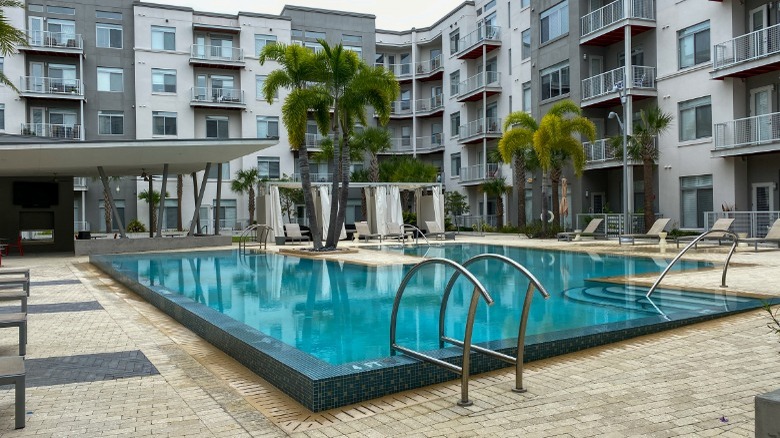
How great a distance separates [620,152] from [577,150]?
1.72m

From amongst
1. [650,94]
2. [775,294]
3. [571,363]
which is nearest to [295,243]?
[650,94]

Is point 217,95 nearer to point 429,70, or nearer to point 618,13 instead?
point 429,70

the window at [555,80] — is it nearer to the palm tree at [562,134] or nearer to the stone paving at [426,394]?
the palm tree at [562,134]

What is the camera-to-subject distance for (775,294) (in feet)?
28.5

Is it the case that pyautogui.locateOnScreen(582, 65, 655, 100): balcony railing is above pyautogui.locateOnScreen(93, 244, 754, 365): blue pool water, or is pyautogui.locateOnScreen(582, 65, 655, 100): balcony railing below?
above

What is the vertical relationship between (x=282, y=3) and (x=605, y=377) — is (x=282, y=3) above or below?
above

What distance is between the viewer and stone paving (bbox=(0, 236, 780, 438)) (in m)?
3.86

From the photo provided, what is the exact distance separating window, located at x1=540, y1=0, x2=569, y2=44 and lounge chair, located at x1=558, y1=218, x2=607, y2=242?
10585 mm

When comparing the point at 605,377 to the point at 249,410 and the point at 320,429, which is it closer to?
A: the point at 320,429

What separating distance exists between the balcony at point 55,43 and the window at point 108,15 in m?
2.11

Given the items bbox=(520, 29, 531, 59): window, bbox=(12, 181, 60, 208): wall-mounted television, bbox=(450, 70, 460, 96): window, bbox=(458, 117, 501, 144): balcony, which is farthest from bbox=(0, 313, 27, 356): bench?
bbox=(450, 70, 460, 96): window

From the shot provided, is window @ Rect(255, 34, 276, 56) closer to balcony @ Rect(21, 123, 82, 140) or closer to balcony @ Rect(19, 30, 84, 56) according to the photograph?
balcony @ Rect(19, 30, 84, 56)


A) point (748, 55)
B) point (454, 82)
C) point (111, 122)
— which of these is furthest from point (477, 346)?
point (111, 122)

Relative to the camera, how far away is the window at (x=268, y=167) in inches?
1694
